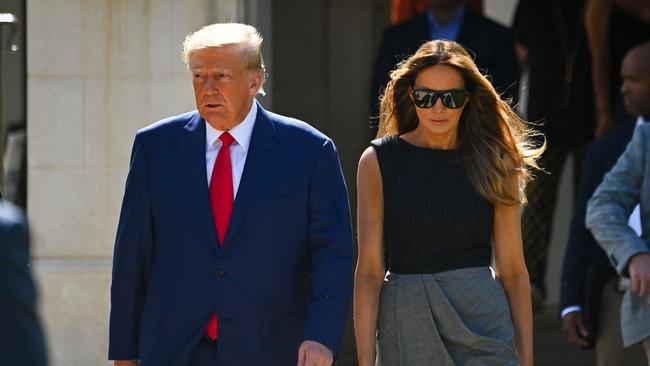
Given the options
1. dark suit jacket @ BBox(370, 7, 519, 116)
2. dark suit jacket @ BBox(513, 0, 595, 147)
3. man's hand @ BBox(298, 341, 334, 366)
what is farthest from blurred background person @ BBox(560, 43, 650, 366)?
dark suit jacket @ BBox(513, 0, 595, 147)

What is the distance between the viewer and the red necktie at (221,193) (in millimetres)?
5543

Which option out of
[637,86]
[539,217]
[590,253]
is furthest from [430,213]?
[539,217]

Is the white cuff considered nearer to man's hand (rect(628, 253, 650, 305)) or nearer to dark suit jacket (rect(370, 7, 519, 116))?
man's hand (rect(628, 253, 650, 305))

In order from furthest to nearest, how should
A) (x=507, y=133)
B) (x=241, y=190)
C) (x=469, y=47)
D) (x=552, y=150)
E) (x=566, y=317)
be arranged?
(x=552, y=150) → (x=469, y=47) → (x=566, y=317) → (x=507, y=133) → (x=241, y=190)

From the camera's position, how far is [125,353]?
5.63m

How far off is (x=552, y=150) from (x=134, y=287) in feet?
15.5

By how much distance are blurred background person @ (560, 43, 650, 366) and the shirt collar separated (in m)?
1.89

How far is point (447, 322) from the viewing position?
219 inches

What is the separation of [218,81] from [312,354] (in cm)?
101

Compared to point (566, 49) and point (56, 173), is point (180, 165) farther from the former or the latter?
point (566, 49)

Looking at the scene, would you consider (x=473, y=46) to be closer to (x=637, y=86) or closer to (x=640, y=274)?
(x=637, y=86)

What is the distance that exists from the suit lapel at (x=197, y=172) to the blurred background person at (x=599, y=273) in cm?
204

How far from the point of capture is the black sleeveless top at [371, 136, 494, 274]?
567 cm

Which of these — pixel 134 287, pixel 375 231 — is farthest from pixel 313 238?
pixel 134 287
